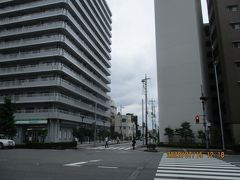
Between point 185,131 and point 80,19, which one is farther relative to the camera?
point 80,19

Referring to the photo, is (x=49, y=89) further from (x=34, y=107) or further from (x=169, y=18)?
(x=169, y=18)

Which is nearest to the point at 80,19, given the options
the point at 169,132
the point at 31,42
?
the point at 31,42

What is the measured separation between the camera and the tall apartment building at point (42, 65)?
44.3m

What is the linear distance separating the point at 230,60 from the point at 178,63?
448 inches

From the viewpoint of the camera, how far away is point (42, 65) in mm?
46312

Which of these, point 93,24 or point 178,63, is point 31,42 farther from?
point 178,63

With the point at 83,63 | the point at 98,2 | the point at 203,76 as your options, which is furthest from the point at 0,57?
the point at 203,76

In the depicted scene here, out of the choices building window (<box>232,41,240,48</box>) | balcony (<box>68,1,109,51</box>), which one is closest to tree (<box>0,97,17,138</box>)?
balcony (<box>68,1,109,51</box>)

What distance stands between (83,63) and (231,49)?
3644 cm

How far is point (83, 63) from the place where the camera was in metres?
60.5

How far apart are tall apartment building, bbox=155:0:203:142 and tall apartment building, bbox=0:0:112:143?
737 inches

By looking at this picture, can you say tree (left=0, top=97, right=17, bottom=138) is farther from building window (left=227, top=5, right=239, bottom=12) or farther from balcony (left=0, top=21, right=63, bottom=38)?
building window (left=227, top=5, right=239, bottom=12)

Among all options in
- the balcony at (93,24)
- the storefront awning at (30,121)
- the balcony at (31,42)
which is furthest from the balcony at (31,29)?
the storefront awning at (30,121)

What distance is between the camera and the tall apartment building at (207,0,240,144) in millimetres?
35594
